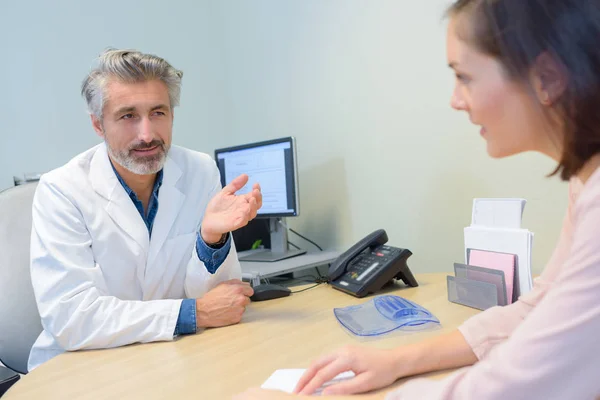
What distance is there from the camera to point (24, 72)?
204cm

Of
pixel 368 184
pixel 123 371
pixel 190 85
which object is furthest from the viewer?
pixel 190 85

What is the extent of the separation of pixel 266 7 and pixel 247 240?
114cm

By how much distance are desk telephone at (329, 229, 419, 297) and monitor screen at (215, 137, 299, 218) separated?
0.49m

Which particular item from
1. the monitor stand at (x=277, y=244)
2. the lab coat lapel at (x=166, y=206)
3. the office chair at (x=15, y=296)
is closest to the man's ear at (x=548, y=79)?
the lab coat lapel at (x=166, y=206)

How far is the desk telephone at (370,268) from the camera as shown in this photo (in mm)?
1218

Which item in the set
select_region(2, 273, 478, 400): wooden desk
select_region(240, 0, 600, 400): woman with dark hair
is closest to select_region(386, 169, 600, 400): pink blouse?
select_region(240, 0, 600, 400): woman with dark hair

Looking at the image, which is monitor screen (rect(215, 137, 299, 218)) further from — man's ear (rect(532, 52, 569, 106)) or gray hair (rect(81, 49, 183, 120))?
man's ear (rect(532, 52, 569, 106))

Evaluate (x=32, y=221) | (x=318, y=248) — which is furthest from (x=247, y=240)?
(x=32, y=221)

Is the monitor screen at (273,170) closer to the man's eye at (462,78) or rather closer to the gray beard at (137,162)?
the gray beard at (137,162)

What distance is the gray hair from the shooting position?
1.31 meters

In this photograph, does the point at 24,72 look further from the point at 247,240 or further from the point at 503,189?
the point at 503,189

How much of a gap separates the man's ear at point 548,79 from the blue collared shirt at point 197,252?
0.86 metres

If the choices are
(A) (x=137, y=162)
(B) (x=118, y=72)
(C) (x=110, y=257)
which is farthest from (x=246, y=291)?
(B) (x=118, y=72)

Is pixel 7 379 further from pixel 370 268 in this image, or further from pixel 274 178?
pixel 274 178
